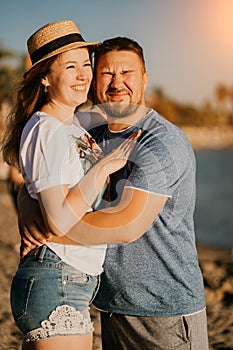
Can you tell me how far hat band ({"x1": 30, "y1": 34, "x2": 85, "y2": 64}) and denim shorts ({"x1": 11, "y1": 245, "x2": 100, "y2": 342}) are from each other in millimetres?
860

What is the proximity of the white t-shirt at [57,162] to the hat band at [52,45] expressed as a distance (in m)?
0.29

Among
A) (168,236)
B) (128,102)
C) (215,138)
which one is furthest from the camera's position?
(215,138)

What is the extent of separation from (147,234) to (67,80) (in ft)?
2.50

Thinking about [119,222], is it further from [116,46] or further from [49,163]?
[116,46]

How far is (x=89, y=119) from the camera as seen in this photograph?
311cm

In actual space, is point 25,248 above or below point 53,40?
below

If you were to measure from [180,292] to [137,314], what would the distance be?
224 millimetres

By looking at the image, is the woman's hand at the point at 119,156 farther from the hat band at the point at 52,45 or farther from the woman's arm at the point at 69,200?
the hat band at the point at 52,45

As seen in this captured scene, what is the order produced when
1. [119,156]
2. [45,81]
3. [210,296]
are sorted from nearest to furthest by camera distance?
[119,156]
[45,81]
[210,296]

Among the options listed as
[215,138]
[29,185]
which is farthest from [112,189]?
[215,138]

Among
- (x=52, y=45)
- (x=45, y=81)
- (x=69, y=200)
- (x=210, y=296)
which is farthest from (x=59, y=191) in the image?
(x=210, y=296)

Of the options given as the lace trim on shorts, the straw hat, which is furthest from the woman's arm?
the straw hat

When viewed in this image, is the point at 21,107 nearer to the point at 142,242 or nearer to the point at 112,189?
the point at 112,189

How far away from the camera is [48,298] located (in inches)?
96.0
